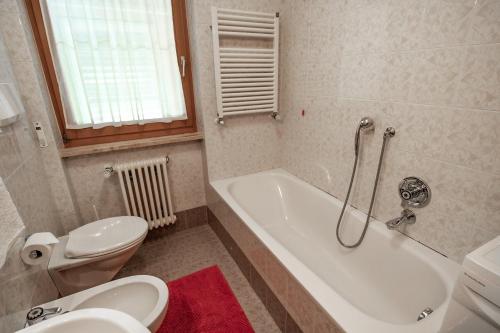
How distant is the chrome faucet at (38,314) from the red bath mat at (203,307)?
685 mm

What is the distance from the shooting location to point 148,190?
74.9 inches

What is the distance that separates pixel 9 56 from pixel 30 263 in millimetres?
1157

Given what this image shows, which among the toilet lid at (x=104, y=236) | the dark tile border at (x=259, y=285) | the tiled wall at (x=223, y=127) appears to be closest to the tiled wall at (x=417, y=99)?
the tiled wall at (x=223, y=127)

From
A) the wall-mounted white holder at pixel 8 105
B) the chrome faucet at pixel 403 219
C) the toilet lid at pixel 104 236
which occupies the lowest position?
the toilet lid at pixel 104 236

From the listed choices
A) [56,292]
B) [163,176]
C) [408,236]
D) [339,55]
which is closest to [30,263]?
[56,292]

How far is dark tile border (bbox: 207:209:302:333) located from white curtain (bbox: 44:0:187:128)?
109cm

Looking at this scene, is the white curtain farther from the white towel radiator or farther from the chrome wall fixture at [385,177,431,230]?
the chrome wall fixture at [385,177,431,230]

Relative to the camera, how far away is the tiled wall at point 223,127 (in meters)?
1.70

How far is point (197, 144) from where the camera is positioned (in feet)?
Result: 6.82

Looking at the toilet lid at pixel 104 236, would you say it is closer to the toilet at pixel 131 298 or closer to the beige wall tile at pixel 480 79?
the toilet at pixel 131 298

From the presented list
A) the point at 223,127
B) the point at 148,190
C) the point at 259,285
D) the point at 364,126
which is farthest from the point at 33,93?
the point at 364,126

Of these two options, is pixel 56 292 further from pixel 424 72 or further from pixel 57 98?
pixel 424 72

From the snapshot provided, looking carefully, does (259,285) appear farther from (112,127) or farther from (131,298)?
(112,127)

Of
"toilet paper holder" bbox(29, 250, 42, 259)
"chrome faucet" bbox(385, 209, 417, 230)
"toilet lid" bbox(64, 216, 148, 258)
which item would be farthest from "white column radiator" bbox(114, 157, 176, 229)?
"chrome faucet" bbox(385, 209, 417, 230)
